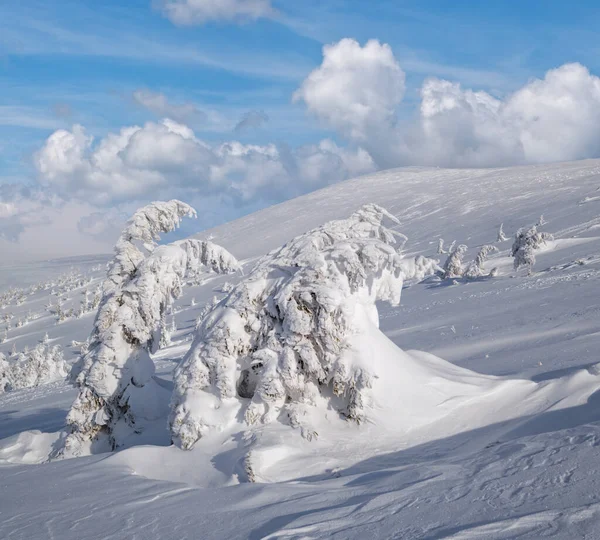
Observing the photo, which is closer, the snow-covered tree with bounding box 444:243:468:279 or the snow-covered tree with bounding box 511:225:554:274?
the snow-covered tree with bounding box 511:225:554:274

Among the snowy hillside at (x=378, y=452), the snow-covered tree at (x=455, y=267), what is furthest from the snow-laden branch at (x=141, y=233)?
the snow-covered tree at (x=455, y=267)

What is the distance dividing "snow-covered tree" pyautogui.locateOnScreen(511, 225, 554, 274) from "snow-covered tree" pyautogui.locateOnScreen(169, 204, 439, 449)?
30.2 m

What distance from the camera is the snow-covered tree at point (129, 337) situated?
1457 cm

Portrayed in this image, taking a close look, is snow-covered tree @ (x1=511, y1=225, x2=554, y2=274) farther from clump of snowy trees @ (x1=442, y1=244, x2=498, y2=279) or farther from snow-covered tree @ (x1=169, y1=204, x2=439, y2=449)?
snow-covered tree @ (x1=169, y1=204, x2=439, y2=449)

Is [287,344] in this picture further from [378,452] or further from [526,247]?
[526,247]

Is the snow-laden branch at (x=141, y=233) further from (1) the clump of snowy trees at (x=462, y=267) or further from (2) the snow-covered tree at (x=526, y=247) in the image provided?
(1) the clump of snowy trees at (x=462, y=267)

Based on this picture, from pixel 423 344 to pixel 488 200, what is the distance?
10338 centimetres

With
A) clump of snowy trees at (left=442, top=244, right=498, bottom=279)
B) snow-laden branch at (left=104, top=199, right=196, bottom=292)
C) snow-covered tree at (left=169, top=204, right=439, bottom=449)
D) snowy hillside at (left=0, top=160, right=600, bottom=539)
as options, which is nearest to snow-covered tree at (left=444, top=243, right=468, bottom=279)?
clump of snowy trees at (left=442, top=244, right=498, bottom=279)

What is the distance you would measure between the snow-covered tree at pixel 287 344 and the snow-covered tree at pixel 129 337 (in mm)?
2335

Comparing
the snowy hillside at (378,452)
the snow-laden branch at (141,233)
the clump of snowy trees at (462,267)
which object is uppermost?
the snow-laden branch at (141,233)

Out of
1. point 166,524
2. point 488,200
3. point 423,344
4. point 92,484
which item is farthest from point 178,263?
point 488,200

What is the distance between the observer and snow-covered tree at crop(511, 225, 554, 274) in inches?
1597

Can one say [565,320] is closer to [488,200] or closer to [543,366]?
[543,366]

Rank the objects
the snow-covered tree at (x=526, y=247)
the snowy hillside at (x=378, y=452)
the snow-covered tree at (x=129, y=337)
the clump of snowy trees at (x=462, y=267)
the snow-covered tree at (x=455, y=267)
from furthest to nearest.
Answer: the snow-covered tree at (x=455, y=267)
the clump of snowy trees at (x=462, y=267)
the snow-covered tree at (x=526, y=247)
the snow-covered tree at (x=129, y=337)
the snowy hillside at (x=378, y=452)
